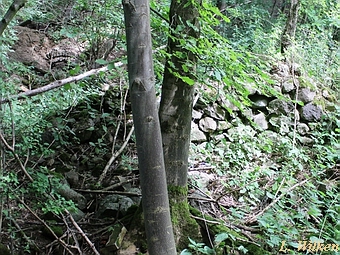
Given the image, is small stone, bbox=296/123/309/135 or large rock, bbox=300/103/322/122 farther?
→ large rock, bbox=300/103/322/122

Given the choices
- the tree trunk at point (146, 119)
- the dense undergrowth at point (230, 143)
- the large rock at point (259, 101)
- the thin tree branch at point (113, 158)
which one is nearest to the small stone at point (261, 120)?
the large rock at point (259, 101)

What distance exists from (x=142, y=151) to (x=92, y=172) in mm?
2721

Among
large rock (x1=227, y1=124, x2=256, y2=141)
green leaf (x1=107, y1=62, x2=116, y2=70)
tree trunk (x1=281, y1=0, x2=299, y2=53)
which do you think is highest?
tree trunk (x1=281, y1=0, x2=299, y2=53)

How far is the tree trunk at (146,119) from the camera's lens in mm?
1758

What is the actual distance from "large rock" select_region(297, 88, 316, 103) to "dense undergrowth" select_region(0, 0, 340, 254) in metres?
0.41

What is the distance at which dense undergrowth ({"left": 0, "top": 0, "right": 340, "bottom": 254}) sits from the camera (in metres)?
2.70

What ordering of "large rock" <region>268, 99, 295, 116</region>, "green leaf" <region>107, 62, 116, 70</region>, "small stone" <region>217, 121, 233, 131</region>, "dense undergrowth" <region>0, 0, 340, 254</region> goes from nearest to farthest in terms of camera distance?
"green leaf" <region>107, 62, 116, 70</region> < "dense undergrowth" <region>0, 0, 340, 254</region> < "small stone" <region>217, 121, 233, 131</region> < "large rock" <region>268, 99, 295, 116</region>

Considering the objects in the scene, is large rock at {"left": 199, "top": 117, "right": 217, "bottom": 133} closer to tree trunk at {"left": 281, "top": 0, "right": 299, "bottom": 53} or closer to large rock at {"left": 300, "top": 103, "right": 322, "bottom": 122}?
large rock at {"left": 300, "top": 103, "right": 322, "bottom": 122}

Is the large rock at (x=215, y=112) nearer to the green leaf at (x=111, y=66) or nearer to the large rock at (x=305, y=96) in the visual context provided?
the large rock at (x=305, y=96)

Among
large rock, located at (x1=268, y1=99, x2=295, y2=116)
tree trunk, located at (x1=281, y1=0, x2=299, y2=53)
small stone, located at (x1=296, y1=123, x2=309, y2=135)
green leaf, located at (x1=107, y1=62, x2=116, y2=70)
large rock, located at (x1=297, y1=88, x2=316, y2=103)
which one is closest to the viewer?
green leaf, located at (x1=107, y1=62, x2=116, y2=70)

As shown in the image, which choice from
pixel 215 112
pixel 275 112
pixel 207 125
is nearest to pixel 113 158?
pixel 207 125

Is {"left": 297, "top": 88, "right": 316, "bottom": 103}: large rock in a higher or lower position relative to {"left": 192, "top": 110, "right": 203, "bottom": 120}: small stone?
higher

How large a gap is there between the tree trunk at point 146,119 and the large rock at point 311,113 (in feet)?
16.7

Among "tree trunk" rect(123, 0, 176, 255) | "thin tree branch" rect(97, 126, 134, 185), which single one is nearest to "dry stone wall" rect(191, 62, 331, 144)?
"thin tree branch" rect(97, 126, 134, 185)
